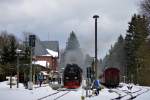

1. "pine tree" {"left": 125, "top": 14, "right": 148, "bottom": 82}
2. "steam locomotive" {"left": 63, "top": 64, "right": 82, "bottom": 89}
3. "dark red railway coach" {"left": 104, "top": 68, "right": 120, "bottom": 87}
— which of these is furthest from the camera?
"pine tree" {"left": 125, "top": 14, "right": 148, "bottom": 82}

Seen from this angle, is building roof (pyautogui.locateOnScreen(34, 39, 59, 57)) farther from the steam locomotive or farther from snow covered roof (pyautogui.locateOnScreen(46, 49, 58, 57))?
the steam locomotive

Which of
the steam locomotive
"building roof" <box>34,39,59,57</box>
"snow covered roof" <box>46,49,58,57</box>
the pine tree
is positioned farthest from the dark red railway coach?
"snow covered roof" <box>46,49,58,57</box>

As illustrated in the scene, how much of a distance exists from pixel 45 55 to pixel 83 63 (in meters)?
57.8

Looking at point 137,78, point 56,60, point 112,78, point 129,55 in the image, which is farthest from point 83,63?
point 56,60

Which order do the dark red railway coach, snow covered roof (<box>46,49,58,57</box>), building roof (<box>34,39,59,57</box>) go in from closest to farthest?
the dark red railway coach < building roof (<box>34,39,59,57</box>) < snow covered roof (<box>46,49,58,57</box>)

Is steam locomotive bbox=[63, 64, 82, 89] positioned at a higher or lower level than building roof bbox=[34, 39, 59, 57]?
lower

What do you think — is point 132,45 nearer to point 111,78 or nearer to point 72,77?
point 111,78

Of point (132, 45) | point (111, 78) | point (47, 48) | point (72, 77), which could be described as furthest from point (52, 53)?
point (72, 77)

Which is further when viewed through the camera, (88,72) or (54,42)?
(54,42)

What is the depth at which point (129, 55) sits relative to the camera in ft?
393

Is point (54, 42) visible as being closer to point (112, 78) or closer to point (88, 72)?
point (112, 78)

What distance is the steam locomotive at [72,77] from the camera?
6168cm

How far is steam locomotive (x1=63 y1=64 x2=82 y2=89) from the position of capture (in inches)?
2428

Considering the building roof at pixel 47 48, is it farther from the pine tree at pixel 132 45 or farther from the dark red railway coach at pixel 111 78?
the dark red railway coach at pixel 111 78
